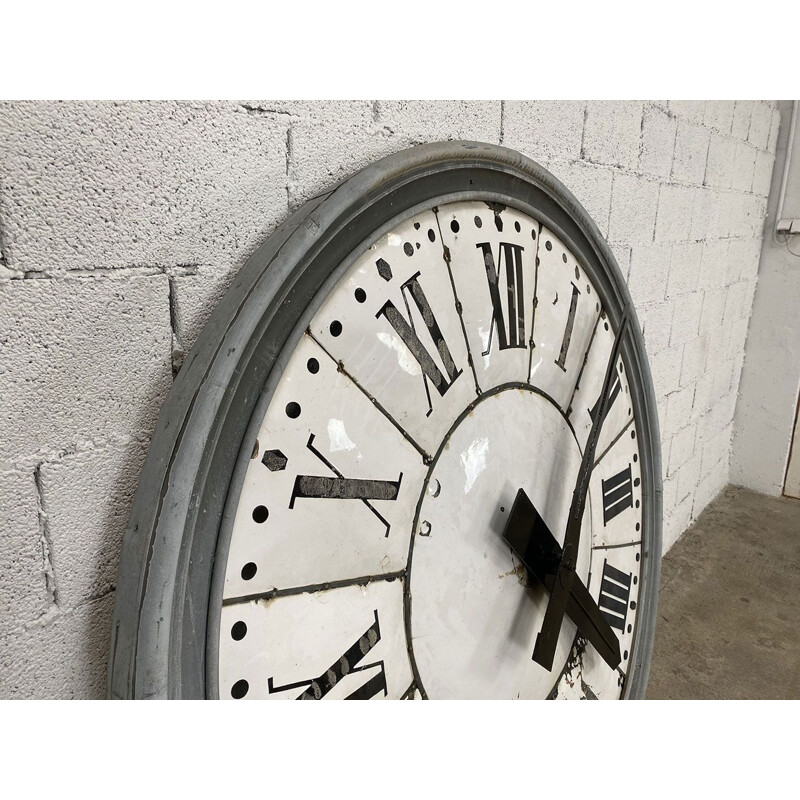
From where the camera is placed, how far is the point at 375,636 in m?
0.65

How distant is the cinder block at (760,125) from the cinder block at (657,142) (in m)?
0.67

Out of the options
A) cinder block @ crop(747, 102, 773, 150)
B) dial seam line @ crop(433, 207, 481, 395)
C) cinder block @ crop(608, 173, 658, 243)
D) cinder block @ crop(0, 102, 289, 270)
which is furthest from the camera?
cinder block @ crop(747, 102, 773, 150)

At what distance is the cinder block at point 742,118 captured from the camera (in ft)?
5.90

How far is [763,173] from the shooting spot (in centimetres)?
212

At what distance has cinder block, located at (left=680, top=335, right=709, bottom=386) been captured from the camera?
1.82 m

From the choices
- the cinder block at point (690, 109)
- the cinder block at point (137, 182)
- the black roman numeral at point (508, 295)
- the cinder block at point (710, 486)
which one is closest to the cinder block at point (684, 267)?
the cinder block at point (690, 109)

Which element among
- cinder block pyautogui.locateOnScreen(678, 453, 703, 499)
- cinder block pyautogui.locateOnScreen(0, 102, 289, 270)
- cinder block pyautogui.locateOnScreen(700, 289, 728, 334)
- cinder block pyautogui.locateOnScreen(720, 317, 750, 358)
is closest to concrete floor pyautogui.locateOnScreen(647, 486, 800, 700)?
cinder block pyautogui.locateOnScreen(678, 453, 703, 499)

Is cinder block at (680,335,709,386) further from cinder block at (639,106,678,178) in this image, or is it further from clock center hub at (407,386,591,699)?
clock center hub at (407,386,591,699)

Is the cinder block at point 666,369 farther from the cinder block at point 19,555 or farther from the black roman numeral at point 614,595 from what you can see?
A: the cinder block at point 19,555

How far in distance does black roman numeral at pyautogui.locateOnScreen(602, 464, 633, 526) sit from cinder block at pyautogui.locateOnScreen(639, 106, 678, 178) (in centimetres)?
64

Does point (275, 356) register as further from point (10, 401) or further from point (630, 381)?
point (630, 381)

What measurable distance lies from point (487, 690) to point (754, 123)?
1878 mm

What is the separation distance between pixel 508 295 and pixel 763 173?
A: 1.77 m

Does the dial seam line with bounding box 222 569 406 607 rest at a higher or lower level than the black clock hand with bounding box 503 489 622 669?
higher
